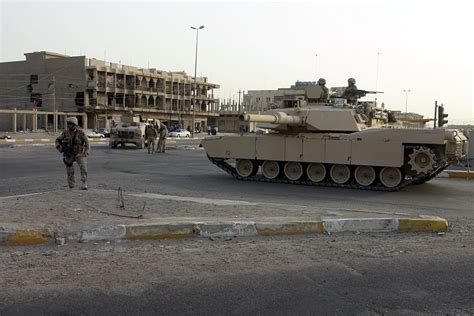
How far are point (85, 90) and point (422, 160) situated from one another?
68.0m

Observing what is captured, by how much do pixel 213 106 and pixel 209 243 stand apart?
97837 millimetres

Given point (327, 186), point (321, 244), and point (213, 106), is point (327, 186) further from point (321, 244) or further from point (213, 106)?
point (213, 106)

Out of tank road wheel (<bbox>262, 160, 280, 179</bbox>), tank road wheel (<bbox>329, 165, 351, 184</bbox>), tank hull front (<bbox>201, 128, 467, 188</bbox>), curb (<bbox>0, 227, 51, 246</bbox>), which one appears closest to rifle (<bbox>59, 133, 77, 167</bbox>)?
curb (<bbox>0, 227, 51, 246</bbox>)

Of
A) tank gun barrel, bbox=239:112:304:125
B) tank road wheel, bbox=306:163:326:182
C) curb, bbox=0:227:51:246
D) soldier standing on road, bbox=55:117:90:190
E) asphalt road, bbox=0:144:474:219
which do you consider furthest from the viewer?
tank road wheel, bbox=306:163:326:182

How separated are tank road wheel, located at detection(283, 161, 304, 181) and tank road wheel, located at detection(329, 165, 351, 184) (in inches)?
35.8

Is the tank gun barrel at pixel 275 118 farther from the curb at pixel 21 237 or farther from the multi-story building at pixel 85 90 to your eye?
Result: the multi-story building at pixel 85 90

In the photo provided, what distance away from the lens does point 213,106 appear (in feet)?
341

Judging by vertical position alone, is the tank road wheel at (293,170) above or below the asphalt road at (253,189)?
above

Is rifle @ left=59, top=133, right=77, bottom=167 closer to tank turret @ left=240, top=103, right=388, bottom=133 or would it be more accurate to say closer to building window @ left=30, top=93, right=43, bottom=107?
tank turret @ left=240, top=103, right=388, bottom=133

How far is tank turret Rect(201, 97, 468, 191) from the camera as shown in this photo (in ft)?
44.5

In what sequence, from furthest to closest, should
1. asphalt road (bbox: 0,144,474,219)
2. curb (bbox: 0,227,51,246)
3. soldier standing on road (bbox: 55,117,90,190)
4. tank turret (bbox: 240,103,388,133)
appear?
tank turret (bbox: 240,103,388,133), asphalt road (bbox: 0,144,474,219), soldier standing on road (bbox: 55,117,90,190), curb (bbox: 0,227,51,246)

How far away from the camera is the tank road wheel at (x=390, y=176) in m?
13.9

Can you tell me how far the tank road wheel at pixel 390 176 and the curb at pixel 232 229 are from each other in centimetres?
603

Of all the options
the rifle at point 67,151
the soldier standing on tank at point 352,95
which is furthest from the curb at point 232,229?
the soldier standing on tank at point 352,95
